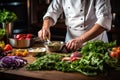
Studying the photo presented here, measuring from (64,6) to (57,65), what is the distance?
1.20 metres

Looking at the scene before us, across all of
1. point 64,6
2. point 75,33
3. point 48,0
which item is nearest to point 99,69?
point 75,33

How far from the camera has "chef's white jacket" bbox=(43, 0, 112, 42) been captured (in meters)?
2.53

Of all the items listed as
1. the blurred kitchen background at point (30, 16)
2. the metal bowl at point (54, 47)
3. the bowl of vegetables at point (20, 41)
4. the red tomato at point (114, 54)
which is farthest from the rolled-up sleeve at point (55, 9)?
the blurred kitchen background at point (30, 16)

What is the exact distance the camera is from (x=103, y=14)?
2.50 m

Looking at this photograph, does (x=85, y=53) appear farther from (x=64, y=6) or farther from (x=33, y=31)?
(x=33, y=31)

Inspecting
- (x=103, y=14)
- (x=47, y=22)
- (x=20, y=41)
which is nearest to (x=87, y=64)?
(x=103, y=14)

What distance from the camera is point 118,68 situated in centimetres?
185

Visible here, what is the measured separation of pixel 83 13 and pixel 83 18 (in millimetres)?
53

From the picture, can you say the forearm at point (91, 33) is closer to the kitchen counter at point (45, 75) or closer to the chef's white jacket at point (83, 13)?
the chef's white jacket at point (83, 13)

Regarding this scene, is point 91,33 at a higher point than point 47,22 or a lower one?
lower

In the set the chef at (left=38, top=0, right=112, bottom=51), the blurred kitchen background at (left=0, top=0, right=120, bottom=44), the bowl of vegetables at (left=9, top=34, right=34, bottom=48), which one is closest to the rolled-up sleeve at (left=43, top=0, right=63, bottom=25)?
the chef at (left=38, top=0, right=112, bottom=51)

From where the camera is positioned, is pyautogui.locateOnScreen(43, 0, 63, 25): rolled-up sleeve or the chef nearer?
the chef

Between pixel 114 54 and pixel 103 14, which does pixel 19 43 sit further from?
pixel 114 54

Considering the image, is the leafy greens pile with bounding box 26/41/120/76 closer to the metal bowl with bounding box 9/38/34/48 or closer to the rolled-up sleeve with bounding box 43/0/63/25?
the metal bowl with bounding box 9/38/34/48
